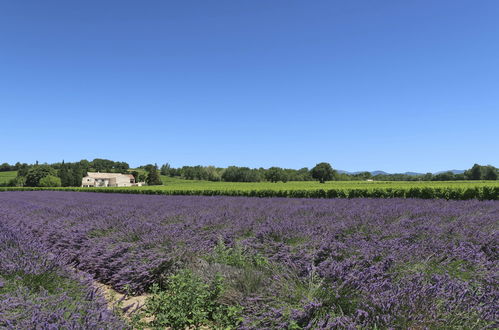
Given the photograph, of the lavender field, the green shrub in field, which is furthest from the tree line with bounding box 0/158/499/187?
the green shrub in field

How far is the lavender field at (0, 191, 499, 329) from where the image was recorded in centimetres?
195

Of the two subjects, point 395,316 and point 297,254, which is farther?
point 297,254

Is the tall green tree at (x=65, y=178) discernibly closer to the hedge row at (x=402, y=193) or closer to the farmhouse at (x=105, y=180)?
the farmhouse at (x=105, y=180)

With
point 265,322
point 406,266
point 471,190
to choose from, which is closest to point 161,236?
point 265,322

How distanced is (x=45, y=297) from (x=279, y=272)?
6.57 ft

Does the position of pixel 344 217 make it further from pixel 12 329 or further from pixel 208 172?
pixel 208 172

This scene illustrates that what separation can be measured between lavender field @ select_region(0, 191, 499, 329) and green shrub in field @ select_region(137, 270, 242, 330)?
0.7 inches

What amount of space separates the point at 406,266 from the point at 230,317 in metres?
1.70

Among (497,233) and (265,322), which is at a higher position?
(497,233)

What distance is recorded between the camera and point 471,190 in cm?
1213

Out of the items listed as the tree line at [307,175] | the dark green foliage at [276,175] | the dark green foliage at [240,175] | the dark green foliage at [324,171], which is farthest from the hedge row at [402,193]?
the dark green foliage at [276,175]

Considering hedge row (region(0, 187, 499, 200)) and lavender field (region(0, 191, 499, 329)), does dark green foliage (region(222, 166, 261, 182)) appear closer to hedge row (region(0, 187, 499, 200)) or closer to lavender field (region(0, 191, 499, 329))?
hedge row (region(0, 187, 499, 200))

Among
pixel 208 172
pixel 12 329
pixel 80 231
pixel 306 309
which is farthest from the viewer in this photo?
pixel 208 172

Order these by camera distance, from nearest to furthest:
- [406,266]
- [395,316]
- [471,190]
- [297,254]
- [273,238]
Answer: [395,316], [406,266], [297,254], [273,238], [471,190]
